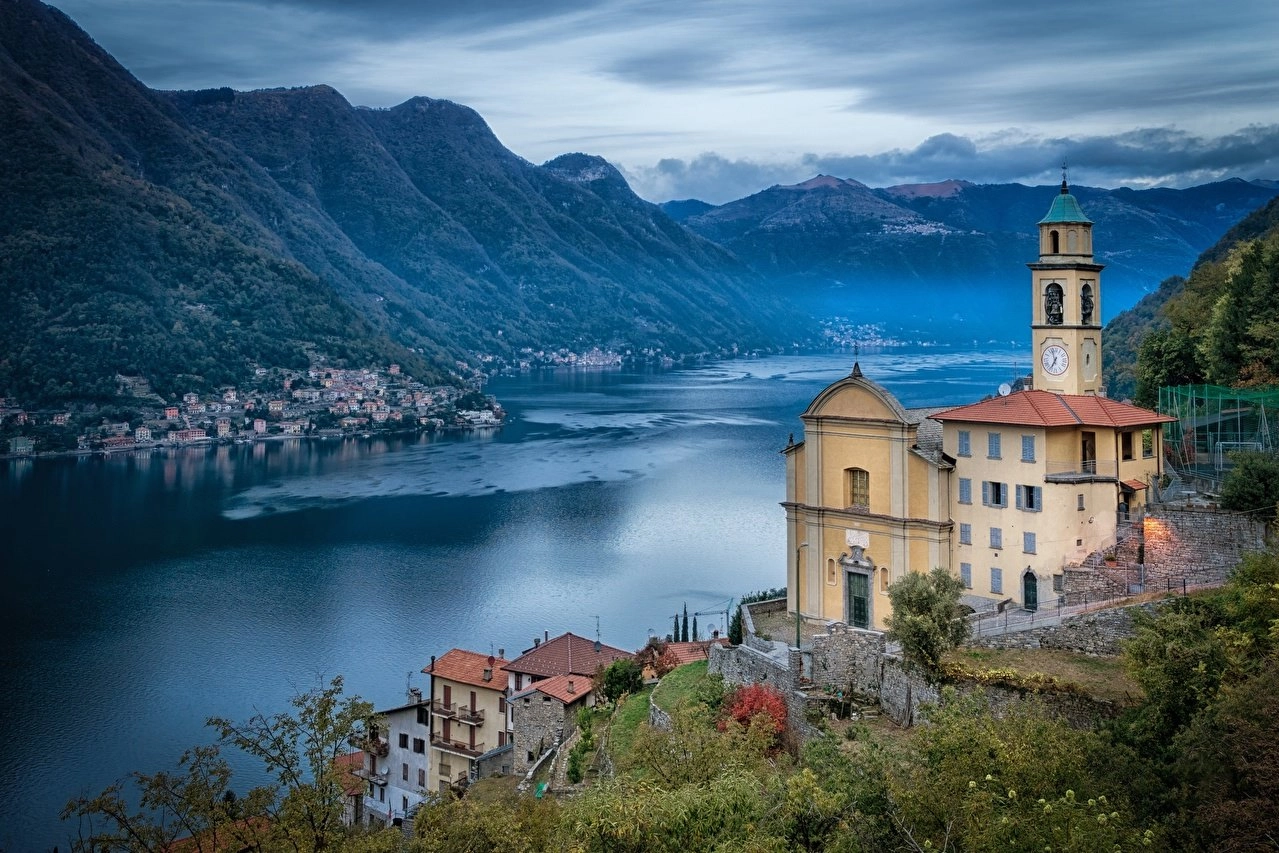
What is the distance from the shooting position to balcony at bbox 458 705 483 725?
31.2 meters

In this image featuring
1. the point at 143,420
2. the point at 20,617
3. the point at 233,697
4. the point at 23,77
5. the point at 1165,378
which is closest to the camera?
the point at 1165,378

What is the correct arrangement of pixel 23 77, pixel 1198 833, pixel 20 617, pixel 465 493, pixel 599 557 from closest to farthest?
pixel 1198 833 < pixel 20 617 < pixel 599 557 < pixel 465 493 < pixel 23 77

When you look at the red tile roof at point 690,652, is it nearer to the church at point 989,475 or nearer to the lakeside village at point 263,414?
the church at point 989,475

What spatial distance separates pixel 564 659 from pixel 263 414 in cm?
10125

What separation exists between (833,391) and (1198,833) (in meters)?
16.3

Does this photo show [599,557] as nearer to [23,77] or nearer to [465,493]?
[465,493]

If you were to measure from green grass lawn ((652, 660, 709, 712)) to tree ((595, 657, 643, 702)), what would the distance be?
0.79m

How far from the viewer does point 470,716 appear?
103 ft

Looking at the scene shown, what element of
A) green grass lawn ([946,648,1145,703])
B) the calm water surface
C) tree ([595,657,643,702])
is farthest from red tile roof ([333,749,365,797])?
green grass lawn ([946,648,1145,703])

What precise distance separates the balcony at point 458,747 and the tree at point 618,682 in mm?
4444

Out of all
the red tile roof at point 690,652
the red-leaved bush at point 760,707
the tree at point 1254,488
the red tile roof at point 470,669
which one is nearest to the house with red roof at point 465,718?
the red tile roof at point 470,669

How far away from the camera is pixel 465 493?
8538 cm

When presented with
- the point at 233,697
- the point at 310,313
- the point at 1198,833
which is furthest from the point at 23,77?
the point at 1198,833

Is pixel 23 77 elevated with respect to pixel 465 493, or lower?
elevated
